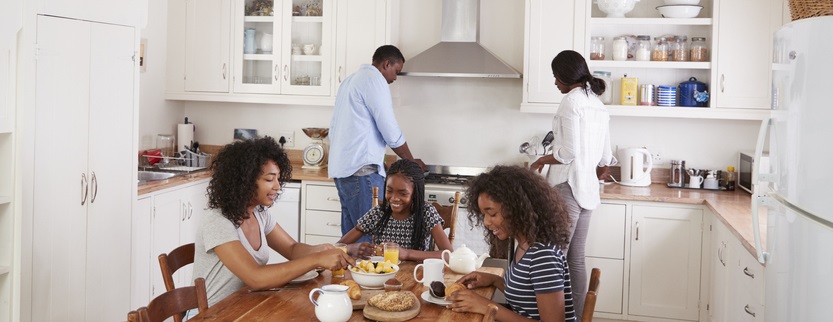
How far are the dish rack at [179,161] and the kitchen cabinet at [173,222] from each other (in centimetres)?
29

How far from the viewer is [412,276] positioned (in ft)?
9.09

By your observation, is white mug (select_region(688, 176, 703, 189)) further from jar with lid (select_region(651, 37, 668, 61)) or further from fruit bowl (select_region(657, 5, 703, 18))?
fruit bowl (select_region(657, 5, 703, 18))

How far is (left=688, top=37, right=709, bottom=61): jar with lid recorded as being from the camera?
476 cm

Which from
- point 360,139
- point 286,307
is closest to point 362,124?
point 360,139

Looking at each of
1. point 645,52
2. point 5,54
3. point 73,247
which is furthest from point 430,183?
point 5,54

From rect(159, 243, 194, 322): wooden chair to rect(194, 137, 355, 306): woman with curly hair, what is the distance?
0.28 feet

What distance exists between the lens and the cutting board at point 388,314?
86.0 inches

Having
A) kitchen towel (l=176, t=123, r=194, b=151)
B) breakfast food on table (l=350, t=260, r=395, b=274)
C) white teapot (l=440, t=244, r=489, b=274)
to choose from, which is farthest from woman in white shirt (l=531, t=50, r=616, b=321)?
kitchen towel (l=176, t=123, r=194, b=151)

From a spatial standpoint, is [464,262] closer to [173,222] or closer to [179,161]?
[173,222]

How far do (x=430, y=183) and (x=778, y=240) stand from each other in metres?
2.62

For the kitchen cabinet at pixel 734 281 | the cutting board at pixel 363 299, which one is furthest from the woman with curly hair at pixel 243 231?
the kitchen cabinet at pixel 734 281

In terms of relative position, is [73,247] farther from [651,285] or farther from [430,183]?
[651,285]

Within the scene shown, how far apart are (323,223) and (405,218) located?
1728 millimetres

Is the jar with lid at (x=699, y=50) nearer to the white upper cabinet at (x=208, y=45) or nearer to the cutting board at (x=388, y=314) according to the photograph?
the white upper cabinet at (x=208, y=45)
